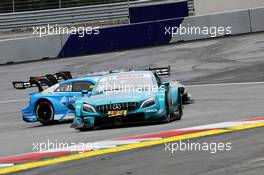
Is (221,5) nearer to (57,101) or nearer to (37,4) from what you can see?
(37,4)

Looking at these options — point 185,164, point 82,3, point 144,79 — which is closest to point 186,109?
point 144,79

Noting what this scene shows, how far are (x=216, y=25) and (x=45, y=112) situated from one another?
15.6 m

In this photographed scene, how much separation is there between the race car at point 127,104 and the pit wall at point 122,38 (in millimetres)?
17026

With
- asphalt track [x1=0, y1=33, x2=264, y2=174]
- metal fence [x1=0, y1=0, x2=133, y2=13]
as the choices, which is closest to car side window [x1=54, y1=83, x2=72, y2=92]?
asphalt track [x1=0, y1=33, x2=264, y2=174]

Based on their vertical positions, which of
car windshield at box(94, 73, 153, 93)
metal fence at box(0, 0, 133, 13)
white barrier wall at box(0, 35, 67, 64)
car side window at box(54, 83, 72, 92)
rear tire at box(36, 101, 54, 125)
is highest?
metal fence at box(0, 0, 133, 13)

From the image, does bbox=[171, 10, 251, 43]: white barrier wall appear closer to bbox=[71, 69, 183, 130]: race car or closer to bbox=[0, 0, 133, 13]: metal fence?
bbox=[0, 0, 133, 13]: metal fence

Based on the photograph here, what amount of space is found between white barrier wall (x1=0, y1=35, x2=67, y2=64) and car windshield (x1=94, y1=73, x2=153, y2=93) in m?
17.5

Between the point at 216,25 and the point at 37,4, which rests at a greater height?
the point at 37,4

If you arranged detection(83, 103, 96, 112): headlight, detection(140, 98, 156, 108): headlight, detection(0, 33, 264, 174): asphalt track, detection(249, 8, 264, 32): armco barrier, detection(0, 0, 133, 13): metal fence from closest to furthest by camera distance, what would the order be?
detection(0, 33, 264, 174): asphalt track, detection(140, 98, 156, 108): headlight, detection(83, 103, 96, 112): headlight, detection(249, 8, 264, 32): armco barrier, detection(0, 0, 133, 13): metal fence

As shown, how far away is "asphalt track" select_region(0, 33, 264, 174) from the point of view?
9.25 metres

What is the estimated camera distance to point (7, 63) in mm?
33531

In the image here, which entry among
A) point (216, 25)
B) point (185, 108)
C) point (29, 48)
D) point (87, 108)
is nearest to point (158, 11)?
point (216, 25)

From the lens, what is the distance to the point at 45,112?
725 inches

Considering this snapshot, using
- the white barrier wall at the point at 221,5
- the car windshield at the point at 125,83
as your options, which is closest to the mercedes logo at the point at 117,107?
the car windshield at the point at 125,83
